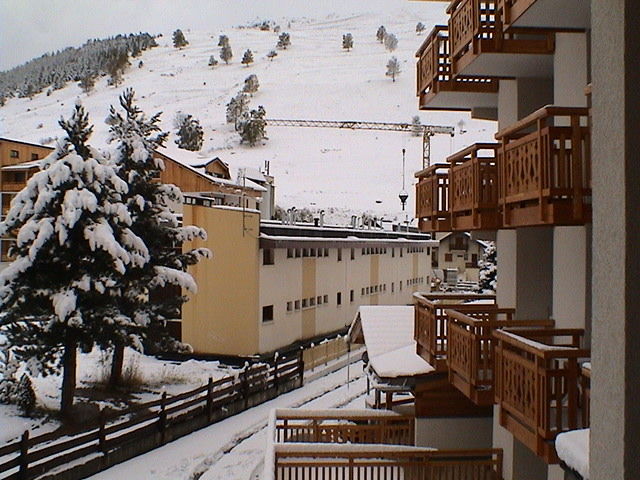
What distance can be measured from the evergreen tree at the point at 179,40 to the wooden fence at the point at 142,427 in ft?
292

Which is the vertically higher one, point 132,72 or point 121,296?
point 132,72

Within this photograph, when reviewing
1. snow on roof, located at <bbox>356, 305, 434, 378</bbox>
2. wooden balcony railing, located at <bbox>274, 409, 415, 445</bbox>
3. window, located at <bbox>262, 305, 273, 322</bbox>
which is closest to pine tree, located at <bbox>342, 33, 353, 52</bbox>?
window, located at <bbox>262, 305, 273, 322</bbox>

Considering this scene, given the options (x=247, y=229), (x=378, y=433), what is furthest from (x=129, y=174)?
(x=378, y=433)

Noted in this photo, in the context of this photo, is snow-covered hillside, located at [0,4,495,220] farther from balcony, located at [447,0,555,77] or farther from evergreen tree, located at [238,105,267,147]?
balcony, located at [447,0,555,77]

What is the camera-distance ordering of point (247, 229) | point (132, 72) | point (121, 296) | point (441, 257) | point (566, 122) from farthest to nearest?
point (132, 72) → point (441, 257) → point (247, 229) → point (121, 296) → point (566, 122)

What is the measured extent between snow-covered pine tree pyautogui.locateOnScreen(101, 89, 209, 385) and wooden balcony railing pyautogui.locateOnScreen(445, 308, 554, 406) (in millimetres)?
9183

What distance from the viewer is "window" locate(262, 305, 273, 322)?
793 inches

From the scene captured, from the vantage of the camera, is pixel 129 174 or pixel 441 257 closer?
pixel 129 174

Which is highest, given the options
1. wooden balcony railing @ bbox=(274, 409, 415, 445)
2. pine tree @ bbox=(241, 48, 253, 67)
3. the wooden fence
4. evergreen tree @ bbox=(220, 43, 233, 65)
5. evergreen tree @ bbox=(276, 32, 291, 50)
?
evergreen tree @ bbox=(220, 43, 233, 65)

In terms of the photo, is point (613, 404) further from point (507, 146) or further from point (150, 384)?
point (150, 384)

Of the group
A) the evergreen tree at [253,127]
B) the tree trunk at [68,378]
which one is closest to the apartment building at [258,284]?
the tree trunk at [68,378]

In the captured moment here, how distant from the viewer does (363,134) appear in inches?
2963

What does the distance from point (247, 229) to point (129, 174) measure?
4855 millimetres

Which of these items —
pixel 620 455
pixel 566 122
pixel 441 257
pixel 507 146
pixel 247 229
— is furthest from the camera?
pixel 441 257
